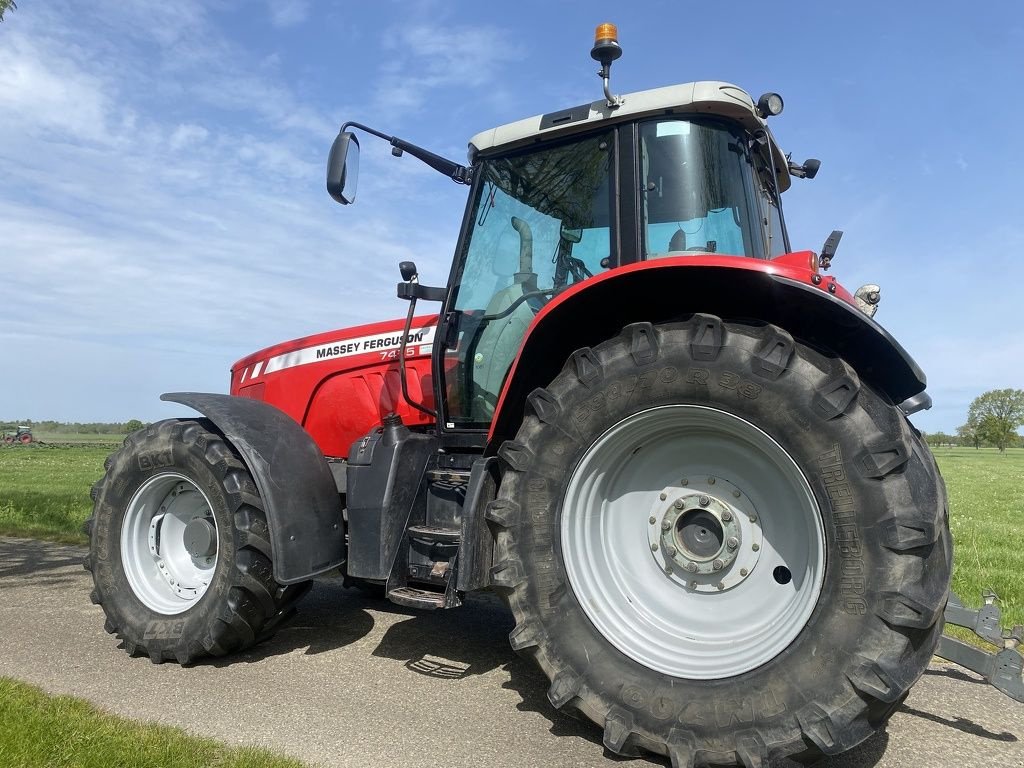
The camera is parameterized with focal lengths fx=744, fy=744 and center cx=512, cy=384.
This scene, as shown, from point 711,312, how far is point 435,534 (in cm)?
158

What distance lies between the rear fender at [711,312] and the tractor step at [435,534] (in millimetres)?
527

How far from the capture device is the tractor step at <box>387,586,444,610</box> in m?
3.20

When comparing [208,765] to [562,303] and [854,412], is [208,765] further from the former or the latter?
[854,412]

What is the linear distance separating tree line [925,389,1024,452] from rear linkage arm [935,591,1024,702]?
8789 cm

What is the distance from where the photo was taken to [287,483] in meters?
3.63

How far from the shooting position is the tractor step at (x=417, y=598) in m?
3.20

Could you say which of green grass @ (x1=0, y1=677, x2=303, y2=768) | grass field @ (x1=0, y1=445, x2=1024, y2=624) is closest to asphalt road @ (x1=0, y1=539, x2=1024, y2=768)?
green grass @ (x1=0, y1=677, x2=303, y2=768)

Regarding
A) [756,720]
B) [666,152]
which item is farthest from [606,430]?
[666,152]

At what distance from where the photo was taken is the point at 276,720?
2916mm

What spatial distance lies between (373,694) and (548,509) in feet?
3.81

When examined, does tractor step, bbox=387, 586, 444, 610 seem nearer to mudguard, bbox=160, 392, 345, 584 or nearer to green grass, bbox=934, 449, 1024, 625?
mudguard, bbox=160, 392, 345, 584

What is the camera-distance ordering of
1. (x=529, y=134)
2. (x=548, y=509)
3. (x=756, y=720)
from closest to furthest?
(x=756, y=720), (x=548, y=509), (x=529, y=134)

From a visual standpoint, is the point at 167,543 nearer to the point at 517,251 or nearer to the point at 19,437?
the point at 517,251

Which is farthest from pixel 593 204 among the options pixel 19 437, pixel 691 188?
pixel 19 437
